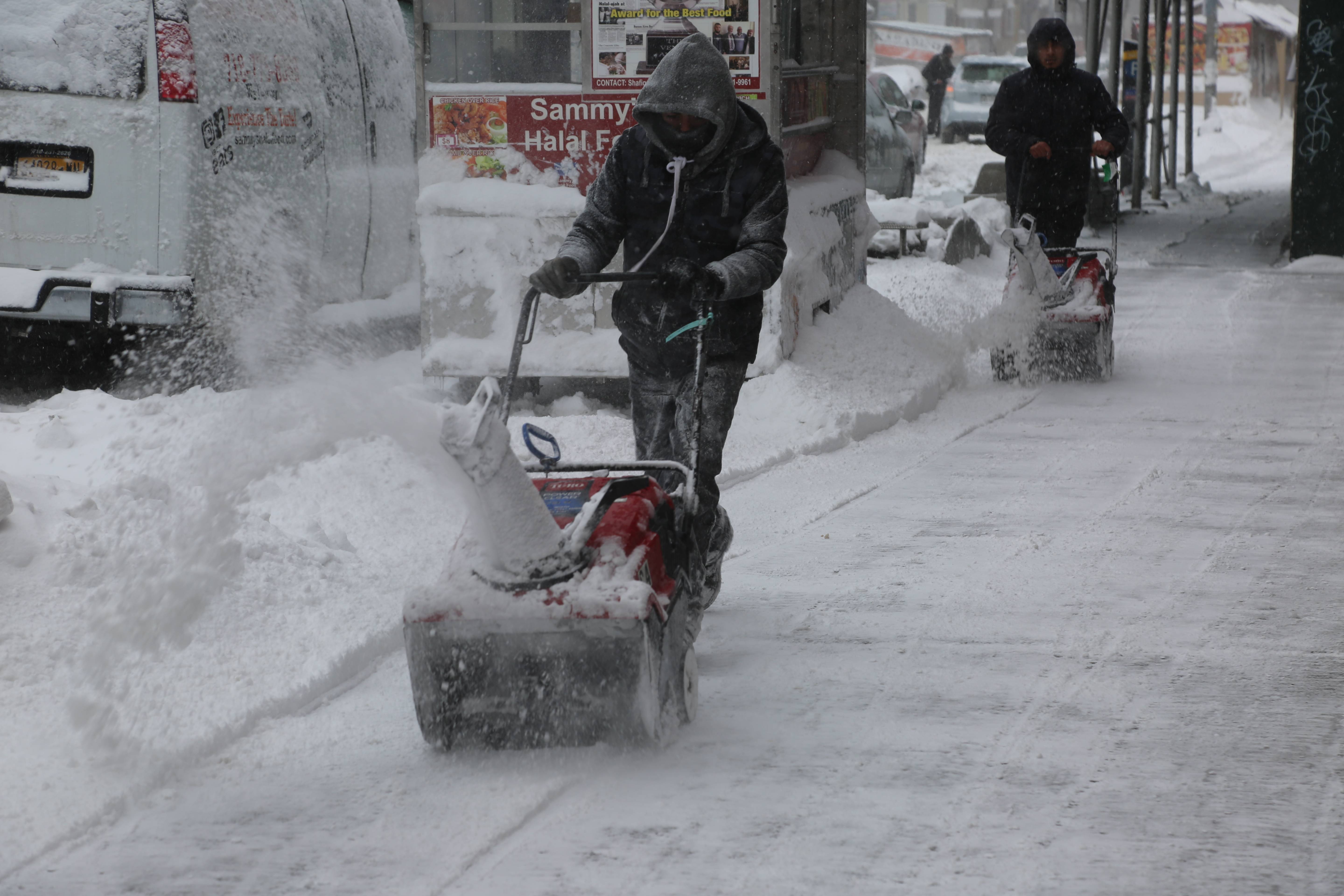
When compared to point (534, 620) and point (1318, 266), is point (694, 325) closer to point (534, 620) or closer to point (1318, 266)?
point (534, 620)

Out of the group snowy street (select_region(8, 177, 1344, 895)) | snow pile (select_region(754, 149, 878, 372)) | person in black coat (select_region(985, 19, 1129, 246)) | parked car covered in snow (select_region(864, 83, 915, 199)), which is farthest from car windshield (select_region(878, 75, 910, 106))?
snowy street (select_region(8, 177, 1344, 895))

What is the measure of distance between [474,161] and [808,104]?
2363 mm

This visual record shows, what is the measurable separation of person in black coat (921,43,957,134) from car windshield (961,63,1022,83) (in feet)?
1.58

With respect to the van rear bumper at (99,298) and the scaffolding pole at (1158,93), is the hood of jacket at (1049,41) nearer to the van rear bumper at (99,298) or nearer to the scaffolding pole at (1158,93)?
the van rear bumper at (99,298)

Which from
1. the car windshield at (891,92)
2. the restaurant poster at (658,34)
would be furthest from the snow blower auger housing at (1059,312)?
the car windshield at (891,92)

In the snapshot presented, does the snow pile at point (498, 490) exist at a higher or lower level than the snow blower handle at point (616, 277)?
lower

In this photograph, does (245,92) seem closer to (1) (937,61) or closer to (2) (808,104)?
(2) (808,104)

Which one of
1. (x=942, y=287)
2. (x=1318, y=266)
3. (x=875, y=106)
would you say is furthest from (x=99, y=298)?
(x=875, y=106)

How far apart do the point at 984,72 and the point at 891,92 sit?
874 centimetres

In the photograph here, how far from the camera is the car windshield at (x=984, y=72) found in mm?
30656

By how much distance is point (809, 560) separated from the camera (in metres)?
5.48

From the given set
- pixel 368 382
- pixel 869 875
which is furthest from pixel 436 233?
pixel 869 875

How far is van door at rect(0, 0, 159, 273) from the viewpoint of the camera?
7.27m

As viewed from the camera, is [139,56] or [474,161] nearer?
[139,56]
